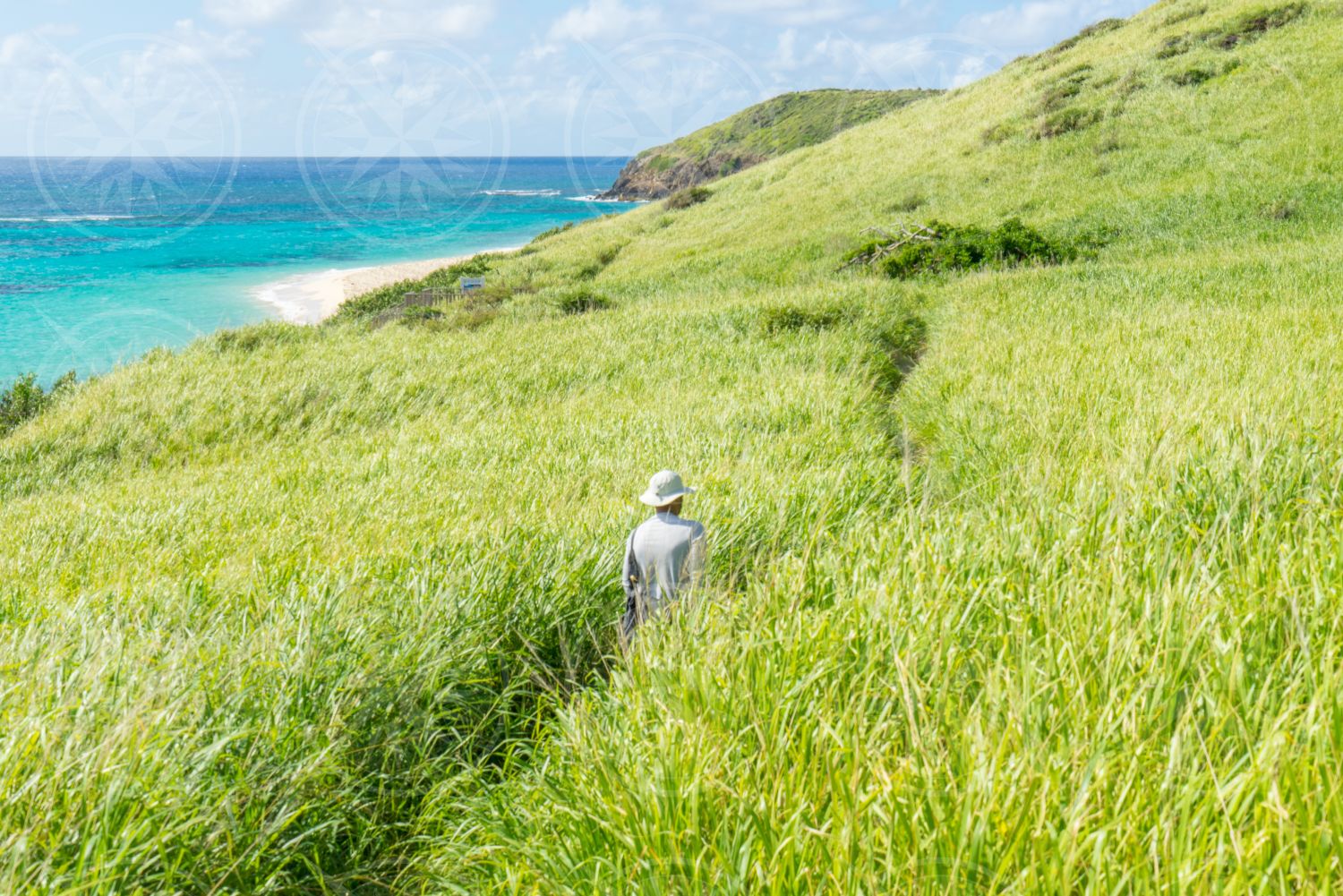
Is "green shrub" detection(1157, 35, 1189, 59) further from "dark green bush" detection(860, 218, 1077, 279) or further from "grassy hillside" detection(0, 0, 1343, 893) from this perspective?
"grassy hillside" detection(0, 0, 1343, 893)

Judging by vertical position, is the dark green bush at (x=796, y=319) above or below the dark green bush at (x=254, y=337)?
below

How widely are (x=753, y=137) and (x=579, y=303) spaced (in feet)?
387

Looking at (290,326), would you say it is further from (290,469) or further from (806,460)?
(806,460)

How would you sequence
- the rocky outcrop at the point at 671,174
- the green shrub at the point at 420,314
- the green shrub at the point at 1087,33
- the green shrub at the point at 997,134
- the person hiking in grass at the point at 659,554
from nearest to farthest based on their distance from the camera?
the person hiking in grass at the point at 659,554 < the green shrub at the point at 420,314 < the green shrub at the point at 997,134 < the green shrub at the point at 1087,33 < the rocky outcrop at the point at 671,174

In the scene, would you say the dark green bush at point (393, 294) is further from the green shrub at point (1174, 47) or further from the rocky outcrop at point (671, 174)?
the rocky outcrop at point (671, 174)

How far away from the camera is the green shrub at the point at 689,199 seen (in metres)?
48.6

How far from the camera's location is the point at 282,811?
115 inches

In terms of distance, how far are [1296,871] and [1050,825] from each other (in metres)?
0.45

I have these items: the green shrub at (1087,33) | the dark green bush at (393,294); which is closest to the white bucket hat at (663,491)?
the dark green bush at (393,294)

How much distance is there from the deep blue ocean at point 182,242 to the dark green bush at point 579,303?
10.2 meters

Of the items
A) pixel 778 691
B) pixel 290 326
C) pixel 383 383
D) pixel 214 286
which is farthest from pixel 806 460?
pixel 214 286

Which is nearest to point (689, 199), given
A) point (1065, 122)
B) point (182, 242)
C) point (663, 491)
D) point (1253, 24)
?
point (1065, 122)

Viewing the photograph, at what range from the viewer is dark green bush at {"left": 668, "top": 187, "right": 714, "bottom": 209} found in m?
48.7

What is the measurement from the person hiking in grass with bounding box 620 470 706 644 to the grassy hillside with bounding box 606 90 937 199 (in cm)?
11178
